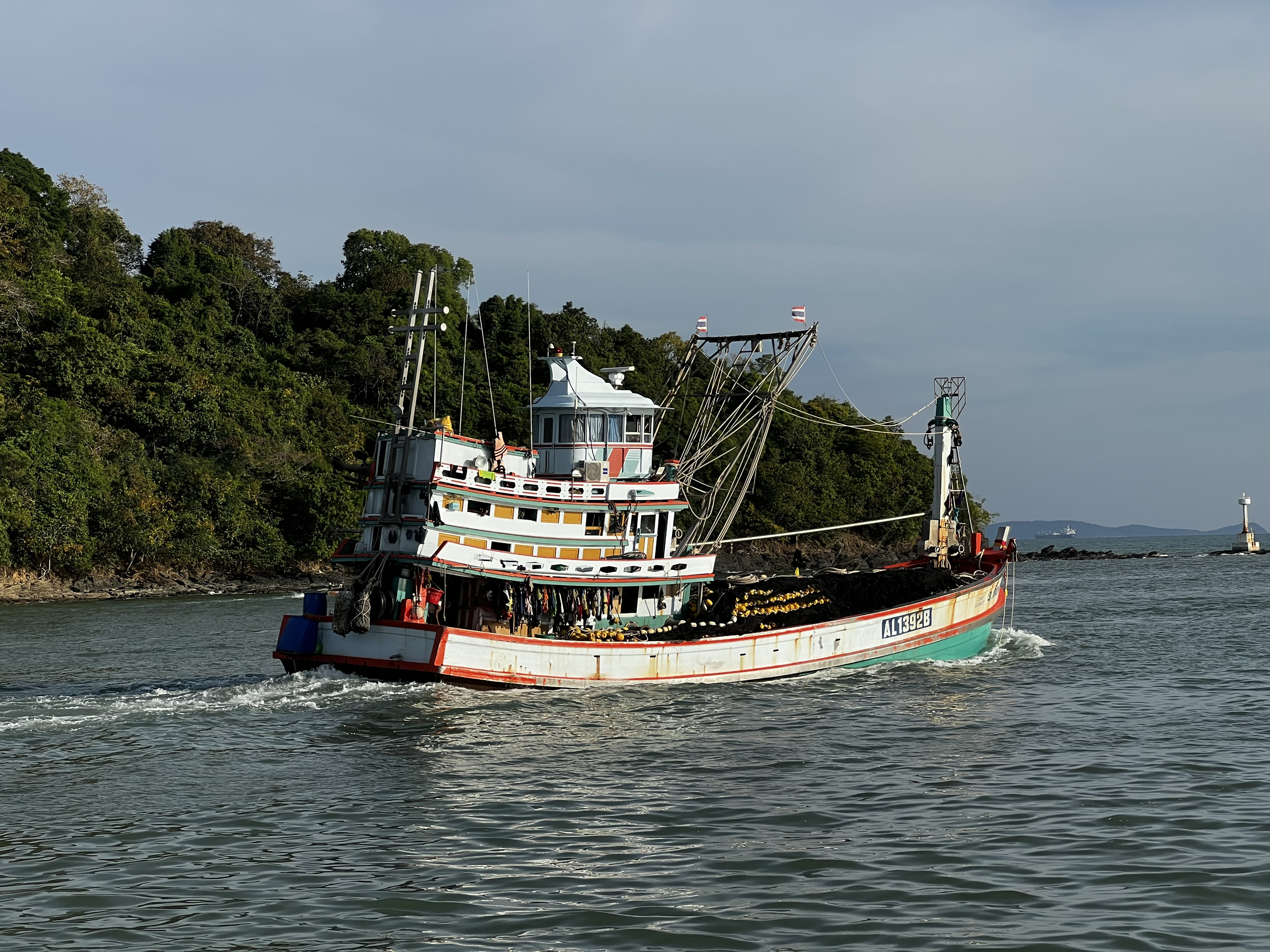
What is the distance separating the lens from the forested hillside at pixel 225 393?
6719 cm

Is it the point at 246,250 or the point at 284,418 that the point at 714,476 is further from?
the point at 246,250

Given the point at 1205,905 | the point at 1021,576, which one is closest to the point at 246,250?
the point at 1021,576

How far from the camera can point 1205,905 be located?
13164 millimetres

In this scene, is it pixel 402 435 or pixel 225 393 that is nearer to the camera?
pixel 402 435

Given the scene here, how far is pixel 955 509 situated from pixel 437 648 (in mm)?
25320

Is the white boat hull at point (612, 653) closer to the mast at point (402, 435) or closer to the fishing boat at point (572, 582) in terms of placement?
the fishing boat at point (572, 582)

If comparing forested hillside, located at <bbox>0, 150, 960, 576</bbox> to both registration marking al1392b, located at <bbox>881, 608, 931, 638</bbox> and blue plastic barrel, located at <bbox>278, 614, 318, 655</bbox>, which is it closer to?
blue plastic barrel, located at <bbox>278, 614, 318, 655</bbox>

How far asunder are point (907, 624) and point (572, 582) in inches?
425

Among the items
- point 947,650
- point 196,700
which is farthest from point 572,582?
point 947,650

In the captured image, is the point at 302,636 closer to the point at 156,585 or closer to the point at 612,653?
the point at 612,653

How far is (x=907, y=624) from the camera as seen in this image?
35.1 meters

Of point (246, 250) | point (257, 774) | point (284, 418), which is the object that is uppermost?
point (246, 250)

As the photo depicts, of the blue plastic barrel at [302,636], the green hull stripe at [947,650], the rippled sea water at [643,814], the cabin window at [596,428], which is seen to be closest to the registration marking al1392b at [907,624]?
the green hull stripe at [947,650]

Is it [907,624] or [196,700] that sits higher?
[907,624]
